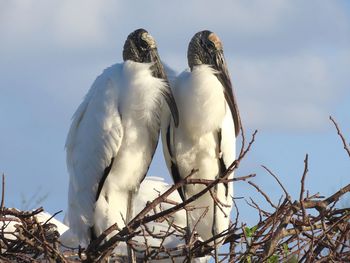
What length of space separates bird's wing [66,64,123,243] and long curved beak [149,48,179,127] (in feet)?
0.76

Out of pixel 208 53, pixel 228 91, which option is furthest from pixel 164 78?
pixel 208 53

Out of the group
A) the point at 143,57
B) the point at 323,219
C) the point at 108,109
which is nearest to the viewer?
the point at 323,219

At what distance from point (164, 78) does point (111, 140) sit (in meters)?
0.53

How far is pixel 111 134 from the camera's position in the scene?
21.3ft

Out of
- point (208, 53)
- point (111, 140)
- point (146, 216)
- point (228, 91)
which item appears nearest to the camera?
point (146, 216)

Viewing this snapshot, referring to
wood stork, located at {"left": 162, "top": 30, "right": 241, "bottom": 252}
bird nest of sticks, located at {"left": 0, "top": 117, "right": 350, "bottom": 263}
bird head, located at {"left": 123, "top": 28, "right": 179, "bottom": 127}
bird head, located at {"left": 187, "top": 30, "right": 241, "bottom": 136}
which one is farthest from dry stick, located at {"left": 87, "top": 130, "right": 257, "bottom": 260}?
bird head, located at {"left": 187, "top": 30, "right": 241, "bottom": 136}

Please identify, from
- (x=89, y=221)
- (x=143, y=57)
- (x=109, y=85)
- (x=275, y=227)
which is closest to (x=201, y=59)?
(x=143, y=57)

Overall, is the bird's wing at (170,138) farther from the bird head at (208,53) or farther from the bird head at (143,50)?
the bird head at (208,53)

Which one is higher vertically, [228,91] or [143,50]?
[143,50]

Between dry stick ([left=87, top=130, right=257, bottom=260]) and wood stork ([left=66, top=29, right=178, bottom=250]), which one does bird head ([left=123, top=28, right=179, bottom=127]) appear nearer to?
wood stork ([left=66, top=29, right=178, bottom=250])

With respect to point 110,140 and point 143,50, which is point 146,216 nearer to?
point 110,140

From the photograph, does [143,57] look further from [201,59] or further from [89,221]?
[89,221]

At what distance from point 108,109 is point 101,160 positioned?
0.32 m

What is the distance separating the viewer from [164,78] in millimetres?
6695
